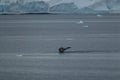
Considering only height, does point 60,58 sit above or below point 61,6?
below

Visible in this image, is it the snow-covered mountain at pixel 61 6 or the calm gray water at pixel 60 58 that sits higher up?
the snow-covered mountain at pixel 61 6

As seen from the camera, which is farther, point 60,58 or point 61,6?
point 61,6

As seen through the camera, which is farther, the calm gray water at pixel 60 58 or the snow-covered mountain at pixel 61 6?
the snow-covered mountain at pixel 61 6

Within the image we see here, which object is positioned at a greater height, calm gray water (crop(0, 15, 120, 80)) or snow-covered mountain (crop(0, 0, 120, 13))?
snow-covered mountain (crop(0, 0, 120, 13))

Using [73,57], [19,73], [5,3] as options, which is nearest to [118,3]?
[5,3]

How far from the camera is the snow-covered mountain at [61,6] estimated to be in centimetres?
4450

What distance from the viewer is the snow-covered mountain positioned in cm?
4450

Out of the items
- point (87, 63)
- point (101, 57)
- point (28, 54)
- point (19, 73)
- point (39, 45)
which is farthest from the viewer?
point (39, 45)

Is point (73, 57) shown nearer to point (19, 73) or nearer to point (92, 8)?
point (19, 73)

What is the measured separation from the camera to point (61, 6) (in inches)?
1796

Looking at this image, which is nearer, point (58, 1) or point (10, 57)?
point (10, 57)

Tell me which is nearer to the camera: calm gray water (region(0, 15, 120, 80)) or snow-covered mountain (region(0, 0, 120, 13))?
calm gray water (region(0, 15, 120, 80))

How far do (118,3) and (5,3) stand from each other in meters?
9.52

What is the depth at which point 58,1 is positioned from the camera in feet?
151
